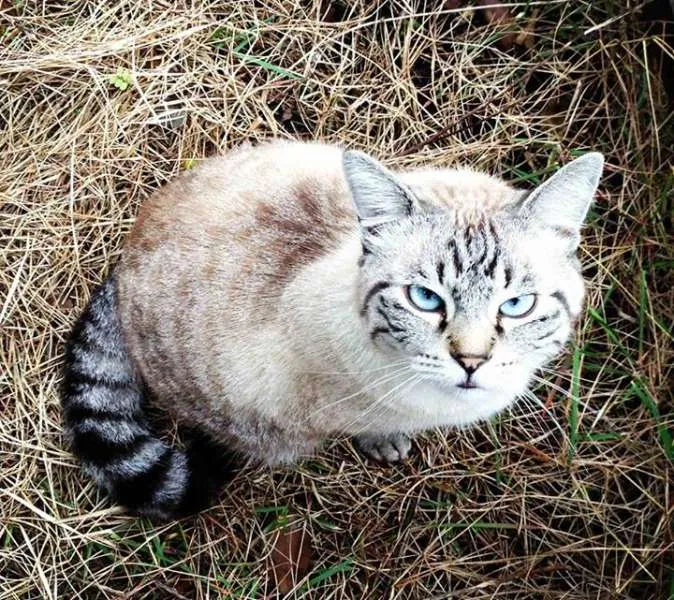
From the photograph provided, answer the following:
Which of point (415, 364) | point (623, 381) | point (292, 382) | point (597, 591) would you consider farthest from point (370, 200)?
point (597, 591)

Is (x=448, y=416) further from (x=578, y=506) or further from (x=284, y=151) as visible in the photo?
(x=284, y=151)

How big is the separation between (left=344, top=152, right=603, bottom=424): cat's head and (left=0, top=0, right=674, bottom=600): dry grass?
120 centimetres

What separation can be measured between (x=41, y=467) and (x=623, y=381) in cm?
268

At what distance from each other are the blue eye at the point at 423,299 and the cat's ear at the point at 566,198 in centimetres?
37

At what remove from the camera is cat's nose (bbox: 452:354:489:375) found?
7.63ft

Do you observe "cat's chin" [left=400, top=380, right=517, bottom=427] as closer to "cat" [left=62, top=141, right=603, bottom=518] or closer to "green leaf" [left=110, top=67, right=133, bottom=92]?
"cat" [left=62, top=141, right=603, bottom=518]

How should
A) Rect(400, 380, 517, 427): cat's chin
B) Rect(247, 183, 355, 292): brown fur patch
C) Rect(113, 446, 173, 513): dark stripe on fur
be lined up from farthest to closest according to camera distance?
Rect(113, 446, 173, 513): dark stripe on fur, Rect(247, 183, 355, 292): brown fur patch, Rect(400, 380, 517, 427): cat's chin

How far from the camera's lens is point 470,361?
2.33 meters

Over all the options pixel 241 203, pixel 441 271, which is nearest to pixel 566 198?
pixel 441 271

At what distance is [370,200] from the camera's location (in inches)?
95.0

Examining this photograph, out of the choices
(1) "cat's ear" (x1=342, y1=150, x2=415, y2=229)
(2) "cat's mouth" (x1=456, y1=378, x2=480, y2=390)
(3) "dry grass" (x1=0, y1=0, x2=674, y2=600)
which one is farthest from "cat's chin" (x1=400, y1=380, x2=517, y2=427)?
(3) "dry grass" (x1=0, y1=0, x2=674, y2=600)

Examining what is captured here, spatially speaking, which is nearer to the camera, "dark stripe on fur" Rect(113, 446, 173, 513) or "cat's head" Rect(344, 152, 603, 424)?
"cat's head" Rect(344, 152, 603, 424)

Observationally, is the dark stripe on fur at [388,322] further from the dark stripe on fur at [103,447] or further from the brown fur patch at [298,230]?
the dark stripe on fur at [103,447]

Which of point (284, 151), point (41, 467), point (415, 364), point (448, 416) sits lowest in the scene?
point (41, 467)
